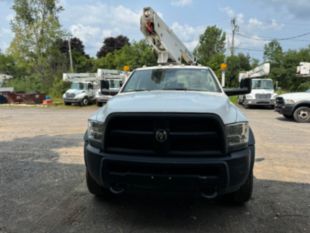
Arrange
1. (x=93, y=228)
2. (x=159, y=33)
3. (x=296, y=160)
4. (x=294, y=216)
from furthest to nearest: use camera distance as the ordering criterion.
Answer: (x=159, y=33), (x=296, y=160), (x=294, y=216), (x=93, y=228)

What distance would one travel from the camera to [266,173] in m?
5.46

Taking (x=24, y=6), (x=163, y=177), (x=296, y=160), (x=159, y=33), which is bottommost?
(x=296, y=160)

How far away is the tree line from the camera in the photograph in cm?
3244

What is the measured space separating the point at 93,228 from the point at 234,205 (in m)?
1.80

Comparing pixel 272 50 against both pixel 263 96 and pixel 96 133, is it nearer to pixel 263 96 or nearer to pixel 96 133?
pixel 263 96

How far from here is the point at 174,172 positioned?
3078 millimetres

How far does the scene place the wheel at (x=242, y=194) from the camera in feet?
12.5

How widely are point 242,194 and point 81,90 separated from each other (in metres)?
21.9

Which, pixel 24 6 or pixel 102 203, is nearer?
pixel 102 203

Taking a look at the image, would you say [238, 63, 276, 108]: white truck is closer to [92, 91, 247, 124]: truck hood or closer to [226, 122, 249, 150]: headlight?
[92, 91, 247, 124]: truck hood

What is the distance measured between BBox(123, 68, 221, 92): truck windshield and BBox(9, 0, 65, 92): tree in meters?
30.7

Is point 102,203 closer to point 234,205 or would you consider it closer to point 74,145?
point 234,205

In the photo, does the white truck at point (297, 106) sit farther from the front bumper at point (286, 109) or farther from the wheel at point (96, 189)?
the wheel at point (96, 189)

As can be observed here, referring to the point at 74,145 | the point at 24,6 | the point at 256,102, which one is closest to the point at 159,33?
the point at 74,145
